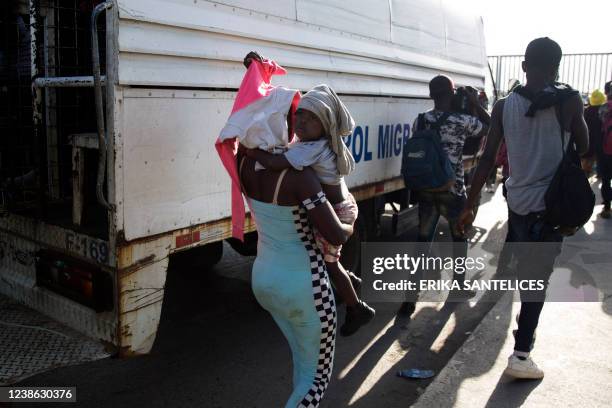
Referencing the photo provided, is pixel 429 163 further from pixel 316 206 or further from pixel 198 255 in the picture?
pixel 316 206

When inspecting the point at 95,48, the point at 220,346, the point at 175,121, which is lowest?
the point at 220,346

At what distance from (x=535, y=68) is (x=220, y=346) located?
277 centimetres

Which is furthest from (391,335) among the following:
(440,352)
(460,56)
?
(460,56)

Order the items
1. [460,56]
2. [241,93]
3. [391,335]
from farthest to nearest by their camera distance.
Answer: [460,56]
[391,335]
[241,93]

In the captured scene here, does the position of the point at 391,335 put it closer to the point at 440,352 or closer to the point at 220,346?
the point at 440,352

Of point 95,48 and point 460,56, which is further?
point 460,56

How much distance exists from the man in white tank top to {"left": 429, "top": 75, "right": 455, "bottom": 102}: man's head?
3.42 feet

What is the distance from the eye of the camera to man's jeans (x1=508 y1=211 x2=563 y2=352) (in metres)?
3.31

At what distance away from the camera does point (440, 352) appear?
→ 408 cm

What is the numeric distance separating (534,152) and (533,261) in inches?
25.2

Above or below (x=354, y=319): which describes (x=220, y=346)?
below

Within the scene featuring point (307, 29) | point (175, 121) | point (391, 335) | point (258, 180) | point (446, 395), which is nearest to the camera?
point (258, 180)

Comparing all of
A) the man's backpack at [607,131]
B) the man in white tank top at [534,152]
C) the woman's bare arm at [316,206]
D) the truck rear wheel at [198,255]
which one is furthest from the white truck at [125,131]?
the man's backpack at [607,131]

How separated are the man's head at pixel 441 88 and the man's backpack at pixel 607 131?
14.6 ft
